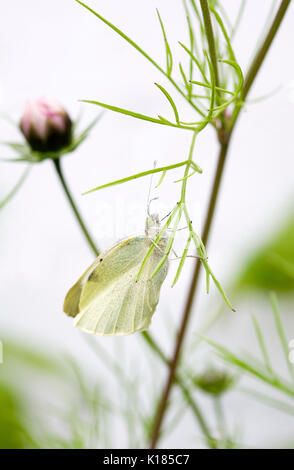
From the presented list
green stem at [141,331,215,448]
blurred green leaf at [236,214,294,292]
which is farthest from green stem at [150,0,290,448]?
blurred green leaf at [236,214,294,292]

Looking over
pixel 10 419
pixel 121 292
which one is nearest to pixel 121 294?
pixel 121 292

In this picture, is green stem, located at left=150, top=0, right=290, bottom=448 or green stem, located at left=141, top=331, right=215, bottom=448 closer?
green stem, located at left=150, top=0, right=290, bottom=448

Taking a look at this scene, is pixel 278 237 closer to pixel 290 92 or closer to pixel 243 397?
pixel 243 397

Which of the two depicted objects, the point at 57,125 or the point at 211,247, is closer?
the point at 57,125

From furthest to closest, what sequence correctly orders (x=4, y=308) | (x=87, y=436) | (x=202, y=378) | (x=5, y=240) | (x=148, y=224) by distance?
(x=4, y=308)
(x=5, y=240)
(x=87, y=436)
(x=202, y=378)
(x=148, y=224)

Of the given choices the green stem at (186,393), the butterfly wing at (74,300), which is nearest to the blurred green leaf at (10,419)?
the green stem at (186,393)

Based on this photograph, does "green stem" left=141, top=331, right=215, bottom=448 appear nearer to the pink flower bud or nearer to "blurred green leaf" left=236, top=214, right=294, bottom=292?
the pink flower bud

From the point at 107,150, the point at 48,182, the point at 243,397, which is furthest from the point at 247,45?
the point at 243,397
